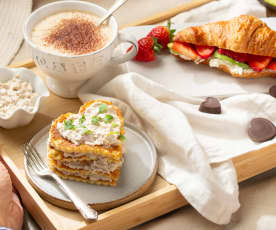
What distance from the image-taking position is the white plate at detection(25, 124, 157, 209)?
1772mm

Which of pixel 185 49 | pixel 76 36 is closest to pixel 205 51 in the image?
pixel 185 49

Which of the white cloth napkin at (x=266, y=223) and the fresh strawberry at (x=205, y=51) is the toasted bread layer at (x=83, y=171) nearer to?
the white cloth napkin at (x=266, y=223)

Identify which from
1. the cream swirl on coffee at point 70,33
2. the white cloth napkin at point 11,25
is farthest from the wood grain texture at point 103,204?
the white cloth napkin at point 11,25

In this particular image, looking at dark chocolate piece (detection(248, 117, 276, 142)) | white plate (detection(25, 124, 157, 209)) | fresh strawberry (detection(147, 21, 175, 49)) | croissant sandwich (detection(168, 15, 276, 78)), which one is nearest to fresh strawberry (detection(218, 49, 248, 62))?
croissant sandwich (detection(168, 15, 276, 78))

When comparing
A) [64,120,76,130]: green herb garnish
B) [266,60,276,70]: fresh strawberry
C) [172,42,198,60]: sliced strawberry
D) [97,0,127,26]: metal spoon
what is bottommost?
[266,60,276,70]: fresh strawberry

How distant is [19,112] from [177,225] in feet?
2.45

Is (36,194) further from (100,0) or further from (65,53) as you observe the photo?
(100,0)

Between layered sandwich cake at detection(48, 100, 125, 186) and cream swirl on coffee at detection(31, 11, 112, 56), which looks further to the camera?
cream swirl on coffee at detection(31, 11, 112, 56)

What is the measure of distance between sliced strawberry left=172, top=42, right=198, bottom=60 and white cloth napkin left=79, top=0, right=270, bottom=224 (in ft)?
0.93

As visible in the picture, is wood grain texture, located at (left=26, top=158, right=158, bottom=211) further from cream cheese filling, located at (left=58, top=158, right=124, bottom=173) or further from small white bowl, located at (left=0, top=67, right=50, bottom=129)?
small white bowl, located at (left=0, top=67, right=50, bottom=129)

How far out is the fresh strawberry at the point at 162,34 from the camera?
7.82 feet

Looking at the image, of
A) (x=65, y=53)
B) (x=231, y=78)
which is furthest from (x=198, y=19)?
(x=65, y=53)

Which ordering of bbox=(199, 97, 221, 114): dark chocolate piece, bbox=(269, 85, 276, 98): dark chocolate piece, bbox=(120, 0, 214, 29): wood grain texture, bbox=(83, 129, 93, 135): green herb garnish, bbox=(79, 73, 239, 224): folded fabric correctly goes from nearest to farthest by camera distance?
bbox=(83, 129, 93, 135): green herb garnish, bbox=(79, 73, 239, 224): folded fabric, bbox=(199, 97, 221, 114): dark chocolate piece, bbox=(269, 85, 276, 98): dark chocolate piece, bbox=(120, 0, 214, 29): wood grain texture

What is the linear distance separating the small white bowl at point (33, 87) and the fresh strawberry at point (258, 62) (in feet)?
3.11
